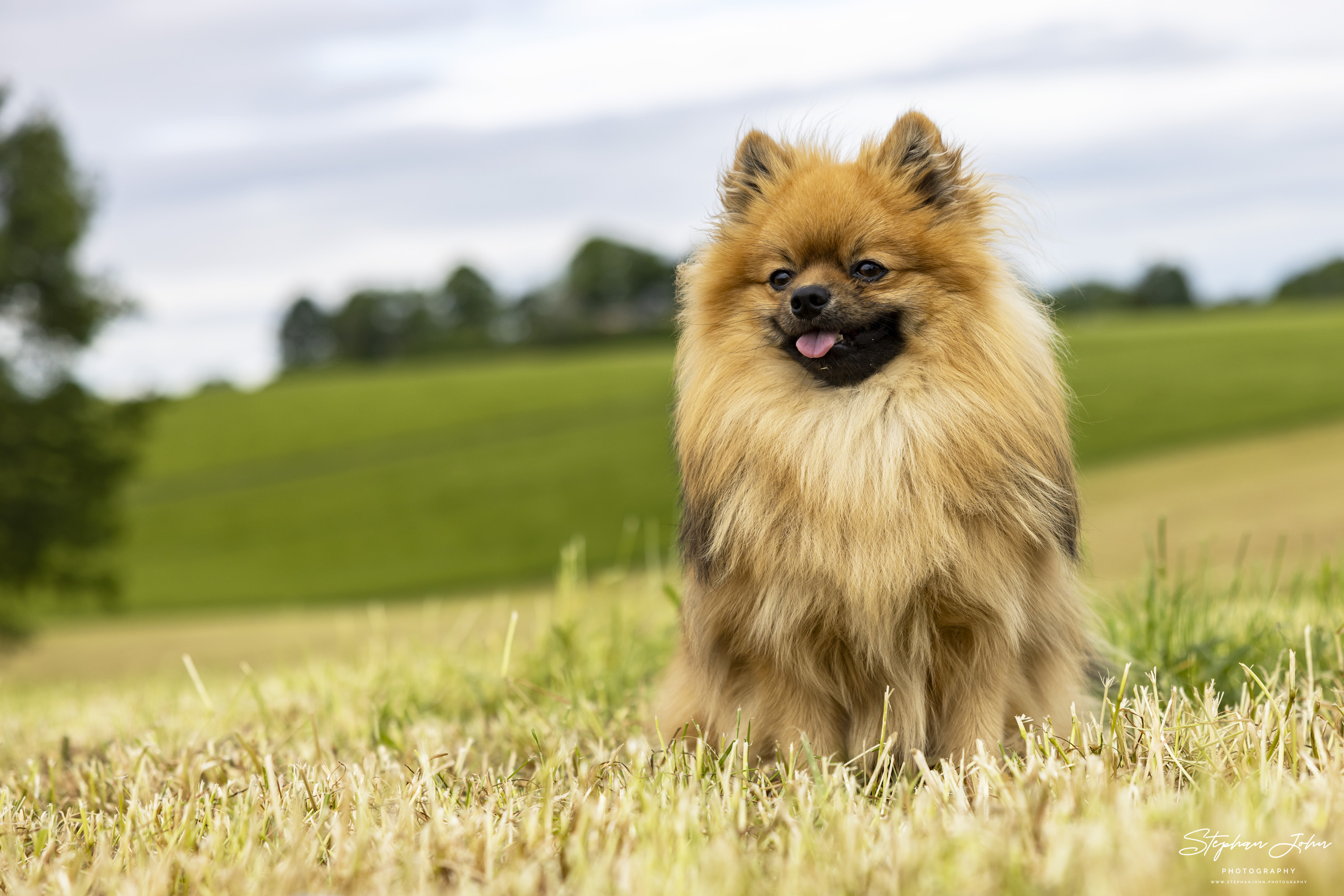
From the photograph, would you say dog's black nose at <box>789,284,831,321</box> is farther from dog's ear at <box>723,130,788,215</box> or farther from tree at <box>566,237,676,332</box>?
tree at <box>566,237,676,332</box>

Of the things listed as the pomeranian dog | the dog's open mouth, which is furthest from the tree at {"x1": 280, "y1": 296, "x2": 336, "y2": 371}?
the dog's open mouth

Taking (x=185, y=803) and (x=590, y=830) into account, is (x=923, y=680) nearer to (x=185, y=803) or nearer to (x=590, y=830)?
(x=590, y=830)

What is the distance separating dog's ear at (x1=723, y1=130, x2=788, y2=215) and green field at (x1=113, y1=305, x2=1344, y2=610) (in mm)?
12113

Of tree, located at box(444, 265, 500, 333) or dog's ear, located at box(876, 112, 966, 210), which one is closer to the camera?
dog's ear, located at box(876, 112, 966, 210)

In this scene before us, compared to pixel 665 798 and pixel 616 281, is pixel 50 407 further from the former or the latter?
pixel 616 281

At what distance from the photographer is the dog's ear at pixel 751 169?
3645 millimetres

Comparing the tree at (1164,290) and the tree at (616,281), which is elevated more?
the tree at (616,281)

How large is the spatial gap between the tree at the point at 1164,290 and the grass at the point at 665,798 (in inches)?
2443

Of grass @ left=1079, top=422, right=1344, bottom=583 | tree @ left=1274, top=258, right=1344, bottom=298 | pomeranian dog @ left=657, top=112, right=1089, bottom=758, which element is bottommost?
grass @ left=1079, top=422, right=1344, bottom=583

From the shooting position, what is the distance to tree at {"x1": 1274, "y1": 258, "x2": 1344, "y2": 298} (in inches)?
2340

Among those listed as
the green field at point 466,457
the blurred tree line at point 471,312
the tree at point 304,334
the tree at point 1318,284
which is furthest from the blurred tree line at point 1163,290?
the tree at point 304,334

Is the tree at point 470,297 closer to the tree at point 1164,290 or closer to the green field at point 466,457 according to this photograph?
the green field at point 466,457

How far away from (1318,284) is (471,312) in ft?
186

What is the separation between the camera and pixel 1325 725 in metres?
2.81
